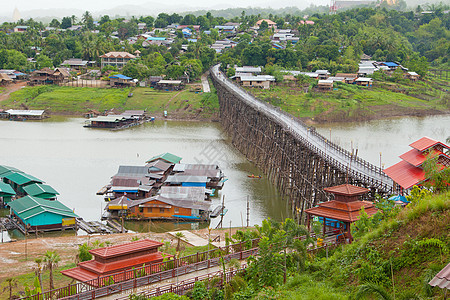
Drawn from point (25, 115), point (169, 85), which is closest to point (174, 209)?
point (25, 115)

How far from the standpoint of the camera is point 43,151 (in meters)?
56.4

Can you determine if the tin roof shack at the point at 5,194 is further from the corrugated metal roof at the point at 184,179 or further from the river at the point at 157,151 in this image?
the corrugated metal roof at the point at 184,179

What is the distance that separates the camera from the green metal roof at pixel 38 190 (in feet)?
128

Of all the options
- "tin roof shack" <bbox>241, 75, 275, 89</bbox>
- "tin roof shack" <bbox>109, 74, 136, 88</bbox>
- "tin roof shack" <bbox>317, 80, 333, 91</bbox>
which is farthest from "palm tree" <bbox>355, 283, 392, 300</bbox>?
"tin roof shack" <bbox>109, 74, 136, 88</bbox>

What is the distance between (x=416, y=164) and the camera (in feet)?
91.6

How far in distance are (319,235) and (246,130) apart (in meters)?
34.5

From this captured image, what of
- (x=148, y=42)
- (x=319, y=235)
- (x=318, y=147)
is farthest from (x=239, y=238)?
(x=148, y=42)

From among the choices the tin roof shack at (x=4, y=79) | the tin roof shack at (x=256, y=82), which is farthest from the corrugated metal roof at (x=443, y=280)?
the tin roof shack at (x=4, y=79)

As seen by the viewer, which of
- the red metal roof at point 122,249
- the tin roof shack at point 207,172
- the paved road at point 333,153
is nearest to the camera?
the red metal roof at point 122,249

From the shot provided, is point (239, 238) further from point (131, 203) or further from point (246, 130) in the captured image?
point (246, 130)

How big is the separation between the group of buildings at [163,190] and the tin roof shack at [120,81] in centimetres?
4429

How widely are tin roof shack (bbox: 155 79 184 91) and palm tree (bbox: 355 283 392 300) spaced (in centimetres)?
7447

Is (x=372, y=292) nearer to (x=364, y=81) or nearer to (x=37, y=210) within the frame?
(x=37, y=210)

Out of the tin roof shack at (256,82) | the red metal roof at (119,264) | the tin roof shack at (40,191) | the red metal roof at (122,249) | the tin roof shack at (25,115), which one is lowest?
the tin roof shack at (25,115)
